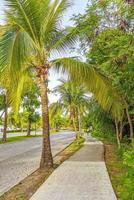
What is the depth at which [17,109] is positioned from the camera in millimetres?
14375

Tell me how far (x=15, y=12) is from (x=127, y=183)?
22.2 feet

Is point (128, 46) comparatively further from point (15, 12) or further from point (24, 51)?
point (15, 12)

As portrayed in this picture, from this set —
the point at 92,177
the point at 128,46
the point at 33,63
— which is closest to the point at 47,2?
the point at 33,63

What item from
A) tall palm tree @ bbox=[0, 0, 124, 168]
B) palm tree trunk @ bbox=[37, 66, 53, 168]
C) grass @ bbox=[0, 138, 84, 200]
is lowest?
grass @ bbox=[0, 138, 84, 200]

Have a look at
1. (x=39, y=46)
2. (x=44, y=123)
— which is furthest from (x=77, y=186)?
(x=39, y=46)

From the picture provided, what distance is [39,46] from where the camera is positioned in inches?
495

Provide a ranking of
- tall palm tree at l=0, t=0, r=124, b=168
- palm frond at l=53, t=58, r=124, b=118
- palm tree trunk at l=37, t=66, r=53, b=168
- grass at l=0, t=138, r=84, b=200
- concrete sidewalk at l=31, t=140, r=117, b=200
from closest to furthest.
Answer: concrete sidewalk at l=31, t=140, r=117, b=200
grass at l=0, t=138, r=84, b=200
tall palm tree at l=0, t=0, r=124, b=168
palm frond at l=53, t=58, r=124, b=118
palm tree trunk at l=37, t=66, r=53, b=168

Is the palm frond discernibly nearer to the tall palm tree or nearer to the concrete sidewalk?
the tall palm tree

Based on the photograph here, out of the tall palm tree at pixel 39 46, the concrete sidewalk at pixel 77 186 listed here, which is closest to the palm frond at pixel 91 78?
the tall palm tree at pixel 39 46

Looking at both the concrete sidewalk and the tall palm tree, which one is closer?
the concrete sidewalk

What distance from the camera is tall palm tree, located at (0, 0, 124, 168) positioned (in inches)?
413

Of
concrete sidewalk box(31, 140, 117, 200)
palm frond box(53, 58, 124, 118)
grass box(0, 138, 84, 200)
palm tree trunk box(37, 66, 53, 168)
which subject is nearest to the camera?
concrete sidewalk box(31, 140, 117, 200)

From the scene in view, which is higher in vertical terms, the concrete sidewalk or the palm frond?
the palm frond

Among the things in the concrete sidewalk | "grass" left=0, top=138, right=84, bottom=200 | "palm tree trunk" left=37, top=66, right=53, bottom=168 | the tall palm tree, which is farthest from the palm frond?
"grass" left=0, top=138, right=84, bottom=200
